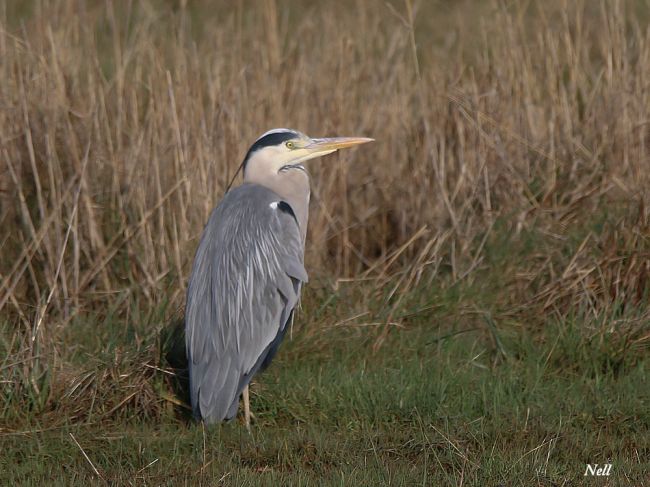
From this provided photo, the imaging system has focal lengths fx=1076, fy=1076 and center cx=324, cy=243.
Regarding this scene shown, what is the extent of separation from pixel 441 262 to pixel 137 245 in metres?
1.54

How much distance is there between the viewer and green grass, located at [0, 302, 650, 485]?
3.63m

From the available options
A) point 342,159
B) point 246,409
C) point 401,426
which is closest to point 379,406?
point 401,426

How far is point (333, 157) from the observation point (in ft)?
19.7

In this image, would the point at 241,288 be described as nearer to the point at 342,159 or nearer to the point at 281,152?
the point at 281,152

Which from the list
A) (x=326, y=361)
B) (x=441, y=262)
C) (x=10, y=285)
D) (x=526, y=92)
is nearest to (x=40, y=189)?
(x=10, y=285)

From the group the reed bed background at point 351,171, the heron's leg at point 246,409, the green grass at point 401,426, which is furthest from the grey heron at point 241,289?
the reed bed background at point 351,171

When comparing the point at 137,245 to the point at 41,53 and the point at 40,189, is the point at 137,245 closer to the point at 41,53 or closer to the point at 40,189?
the point at 40,189

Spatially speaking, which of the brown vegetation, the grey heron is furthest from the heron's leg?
the brown vegetation

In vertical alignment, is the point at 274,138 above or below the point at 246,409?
above

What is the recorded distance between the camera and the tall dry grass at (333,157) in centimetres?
523

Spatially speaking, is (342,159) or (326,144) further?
(342,159)

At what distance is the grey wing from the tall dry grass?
57 cm

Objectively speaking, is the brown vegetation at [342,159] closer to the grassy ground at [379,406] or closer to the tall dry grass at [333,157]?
the tall dry grass at [333,157]

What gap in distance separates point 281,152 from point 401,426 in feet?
4.56
